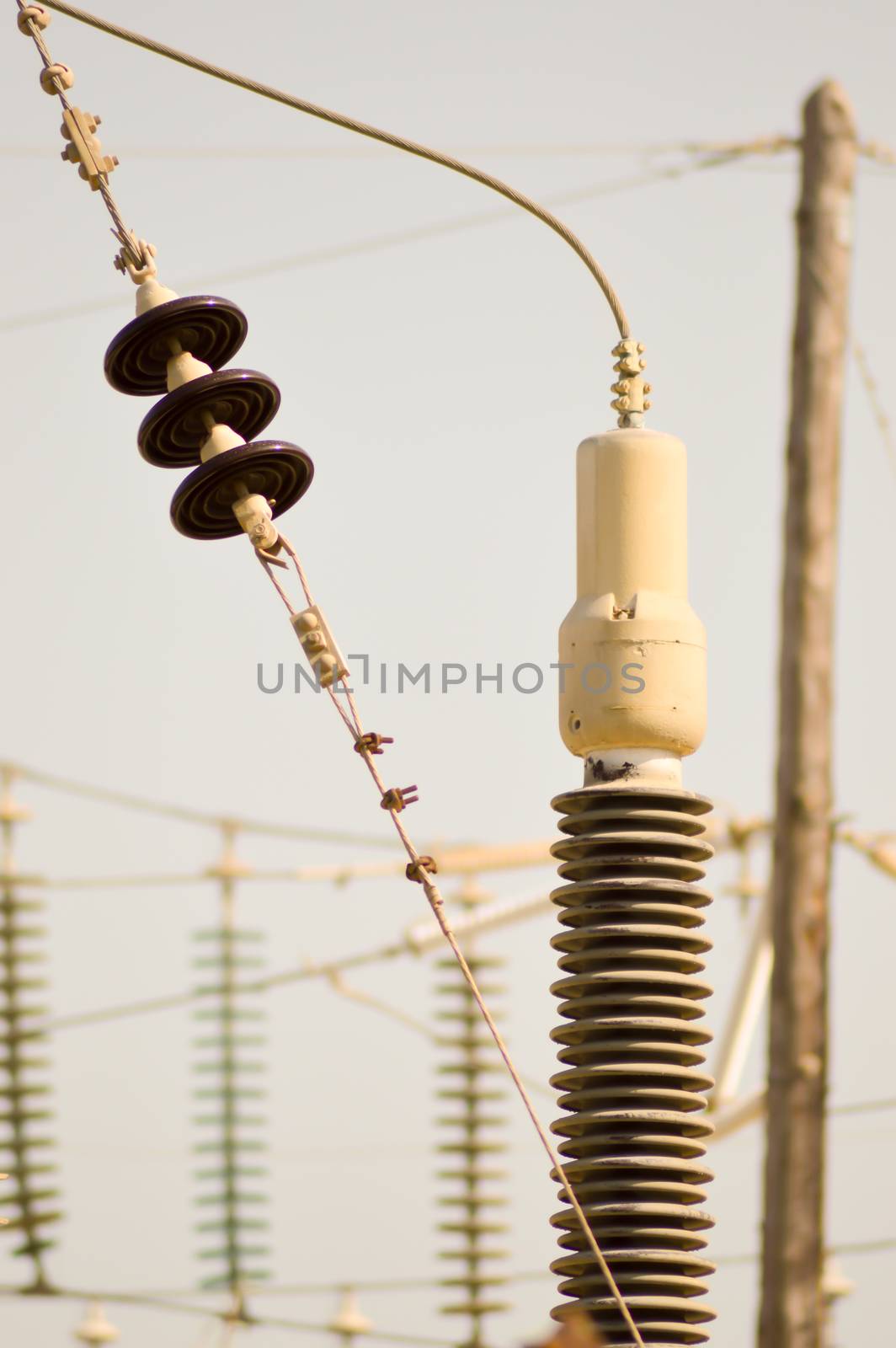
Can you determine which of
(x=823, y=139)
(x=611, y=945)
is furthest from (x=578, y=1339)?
(x=823, y=139)

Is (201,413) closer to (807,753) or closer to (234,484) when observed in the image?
(234,484)

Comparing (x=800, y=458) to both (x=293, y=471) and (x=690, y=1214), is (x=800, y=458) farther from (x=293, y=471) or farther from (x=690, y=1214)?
(x=690, y=1214)

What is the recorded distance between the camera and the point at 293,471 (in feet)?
33.7

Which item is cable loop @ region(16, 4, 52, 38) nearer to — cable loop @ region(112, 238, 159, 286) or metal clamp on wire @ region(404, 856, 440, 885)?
cable loop @ region(112, 238, 159, 286)

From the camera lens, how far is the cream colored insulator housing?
9859 mm

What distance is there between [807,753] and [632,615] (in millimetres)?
994

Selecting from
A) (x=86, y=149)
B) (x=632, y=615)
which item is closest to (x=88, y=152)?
(x=86, y=149)

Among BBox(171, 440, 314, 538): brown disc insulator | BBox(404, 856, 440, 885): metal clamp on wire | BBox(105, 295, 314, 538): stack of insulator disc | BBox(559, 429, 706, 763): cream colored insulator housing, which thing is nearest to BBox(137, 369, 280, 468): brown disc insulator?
BBox(105, 295, 314, 538): stack of insulator disc

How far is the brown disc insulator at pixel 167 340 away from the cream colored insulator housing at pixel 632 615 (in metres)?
1.42

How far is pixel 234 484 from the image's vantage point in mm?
10164

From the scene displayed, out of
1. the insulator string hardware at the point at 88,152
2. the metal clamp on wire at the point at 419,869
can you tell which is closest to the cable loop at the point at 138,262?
the insulator string hardware at the point at 88,152

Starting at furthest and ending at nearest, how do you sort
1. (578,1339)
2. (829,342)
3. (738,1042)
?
(738,1042) → (829,342) → (578,1339)

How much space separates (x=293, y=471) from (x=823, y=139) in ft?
7.34

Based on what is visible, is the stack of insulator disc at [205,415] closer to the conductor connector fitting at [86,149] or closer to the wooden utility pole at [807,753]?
the conductor connector fitting at [86,149]
